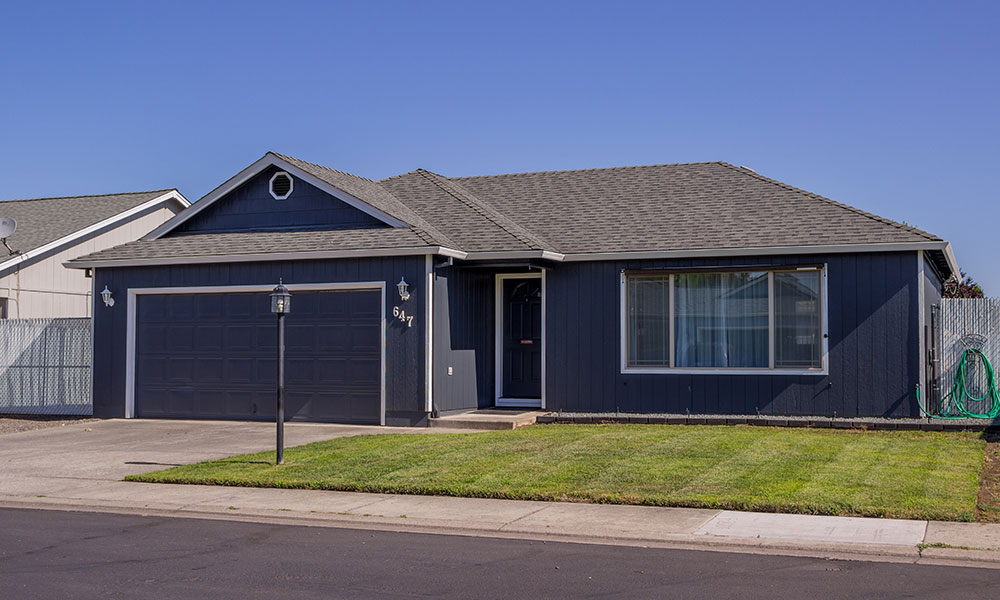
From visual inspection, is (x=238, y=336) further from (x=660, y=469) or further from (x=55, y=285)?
(x=660, y=469)

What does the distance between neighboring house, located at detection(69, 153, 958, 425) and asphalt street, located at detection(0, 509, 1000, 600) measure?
27.8 ft

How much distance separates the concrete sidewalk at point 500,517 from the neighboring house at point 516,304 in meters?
4.53

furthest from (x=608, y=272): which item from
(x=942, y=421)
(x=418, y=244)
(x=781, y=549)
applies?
(x=781, y=549)

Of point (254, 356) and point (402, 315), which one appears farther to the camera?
point (254, 356)

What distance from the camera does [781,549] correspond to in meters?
7.98

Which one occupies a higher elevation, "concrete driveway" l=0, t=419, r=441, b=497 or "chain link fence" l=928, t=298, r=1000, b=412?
"chain link fence" l=928, t=298, r=1000, b=412

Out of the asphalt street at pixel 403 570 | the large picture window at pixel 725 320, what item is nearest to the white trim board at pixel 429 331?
the large picture window at pixel 725 320

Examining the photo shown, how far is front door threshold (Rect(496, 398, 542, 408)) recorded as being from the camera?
18.5 m

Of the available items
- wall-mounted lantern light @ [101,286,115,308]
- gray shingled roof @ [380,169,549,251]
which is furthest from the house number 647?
wall-mounted lantern light @ [101,286,115,308]

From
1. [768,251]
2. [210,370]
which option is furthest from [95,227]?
[768,251]

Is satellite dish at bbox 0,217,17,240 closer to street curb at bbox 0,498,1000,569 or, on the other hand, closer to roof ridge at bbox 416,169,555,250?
roof ridge at bbox 416,169,555,250

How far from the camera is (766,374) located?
16.8 m

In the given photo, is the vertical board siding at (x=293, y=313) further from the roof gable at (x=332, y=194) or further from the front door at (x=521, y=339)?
the front door at (x=521, y=339)

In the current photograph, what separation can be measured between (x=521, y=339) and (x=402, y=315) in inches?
109
